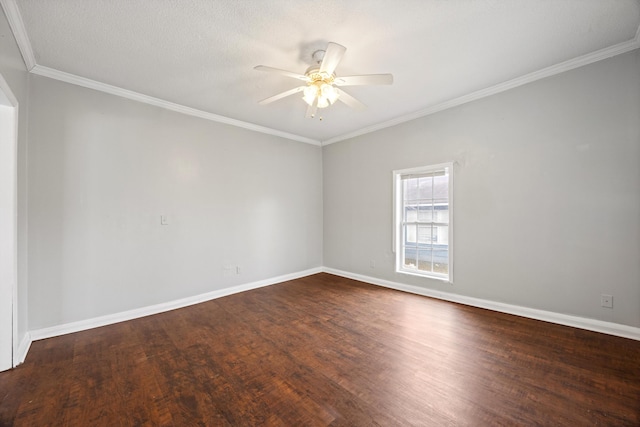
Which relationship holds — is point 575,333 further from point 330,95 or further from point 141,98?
point 141,98

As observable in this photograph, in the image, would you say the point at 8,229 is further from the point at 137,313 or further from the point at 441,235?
the point at 441,235

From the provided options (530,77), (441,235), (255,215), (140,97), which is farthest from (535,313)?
(140,97)

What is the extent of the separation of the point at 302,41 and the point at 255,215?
2.77 metres

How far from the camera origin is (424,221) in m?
3.88

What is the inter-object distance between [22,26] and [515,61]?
4.40 meters

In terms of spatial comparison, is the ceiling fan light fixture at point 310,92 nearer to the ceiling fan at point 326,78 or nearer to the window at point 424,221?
the ceiling fan at point 326,78

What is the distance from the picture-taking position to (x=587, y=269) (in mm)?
2566

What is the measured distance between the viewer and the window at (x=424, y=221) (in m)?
3.62

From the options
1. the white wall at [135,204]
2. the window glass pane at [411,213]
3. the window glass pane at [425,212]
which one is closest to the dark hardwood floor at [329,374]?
the white wall at [135,204]

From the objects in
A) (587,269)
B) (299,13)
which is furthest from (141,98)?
(587,269)

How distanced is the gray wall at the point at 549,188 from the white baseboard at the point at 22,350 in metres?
4.38

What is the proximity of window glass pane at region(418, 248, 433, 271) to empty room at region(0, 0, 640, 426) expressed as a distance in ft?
0.14

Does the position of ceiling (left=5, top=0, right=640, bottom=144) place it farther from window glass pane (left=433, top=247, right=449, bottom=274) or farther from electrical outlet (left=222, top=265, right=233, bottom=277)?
electrical outlet (left=222, top=265, right=233, bottom=277)

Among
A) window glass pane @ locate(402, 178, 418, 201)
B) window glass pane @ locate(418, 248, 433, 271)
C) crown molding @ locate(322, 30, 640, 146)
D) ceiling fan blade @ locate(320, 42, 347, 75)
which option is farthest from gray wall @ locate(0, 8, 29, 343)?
window glass pane @ locate(418, 248, 433, 271)
